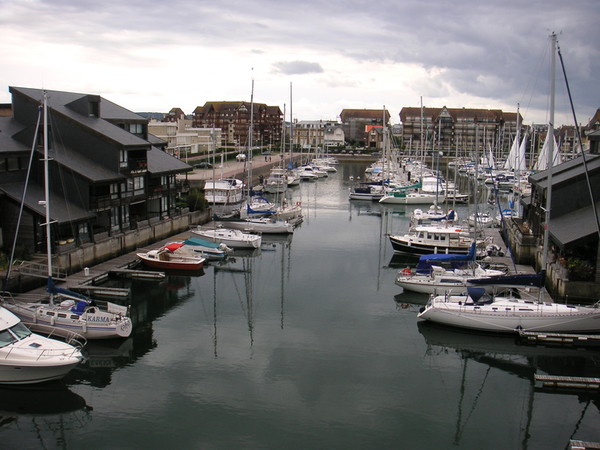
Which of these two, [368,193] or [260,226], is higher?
[368,193]

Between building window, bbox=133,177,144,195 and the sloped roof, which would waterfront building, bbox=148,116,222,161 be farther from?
building window, bbox=133,177,144,195

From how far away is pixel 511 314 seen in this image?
93.6 feet

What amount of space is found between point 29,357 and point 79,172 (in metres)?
18.3

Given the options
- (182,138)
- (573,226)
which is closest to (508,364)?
Result: (573,226)

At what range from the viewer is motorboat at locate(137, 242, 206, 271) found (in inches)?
1585

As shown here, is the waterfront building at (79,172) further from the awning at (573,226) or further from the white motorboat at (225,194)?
the awning at (573,226)

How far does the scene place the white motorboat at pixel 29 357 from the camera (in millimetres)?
21797

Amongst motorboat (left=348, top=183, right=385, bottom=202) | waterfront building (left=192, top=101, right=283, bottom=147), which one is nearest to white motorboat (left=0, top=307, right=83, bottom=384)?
motorboat (left=348, top=183, right=385, bottom=202)

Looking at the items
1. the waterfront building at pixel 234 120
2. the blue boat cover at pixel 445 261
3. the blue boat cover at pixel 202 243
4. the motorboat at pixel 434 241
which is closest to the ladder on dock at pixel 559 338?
the blue boat cover at pixel 445 261

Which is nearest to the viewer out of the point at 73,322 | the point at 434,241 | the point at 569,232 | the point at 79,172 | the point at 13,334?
the point at 13,334

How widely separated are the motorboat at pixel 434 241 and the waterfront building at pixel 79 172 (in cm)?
2026

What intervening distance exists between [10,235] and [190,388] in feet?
59.0

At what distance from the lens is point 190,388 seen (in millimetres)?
22969

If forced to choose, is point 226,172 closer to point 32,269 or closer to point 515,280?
point 32,269
